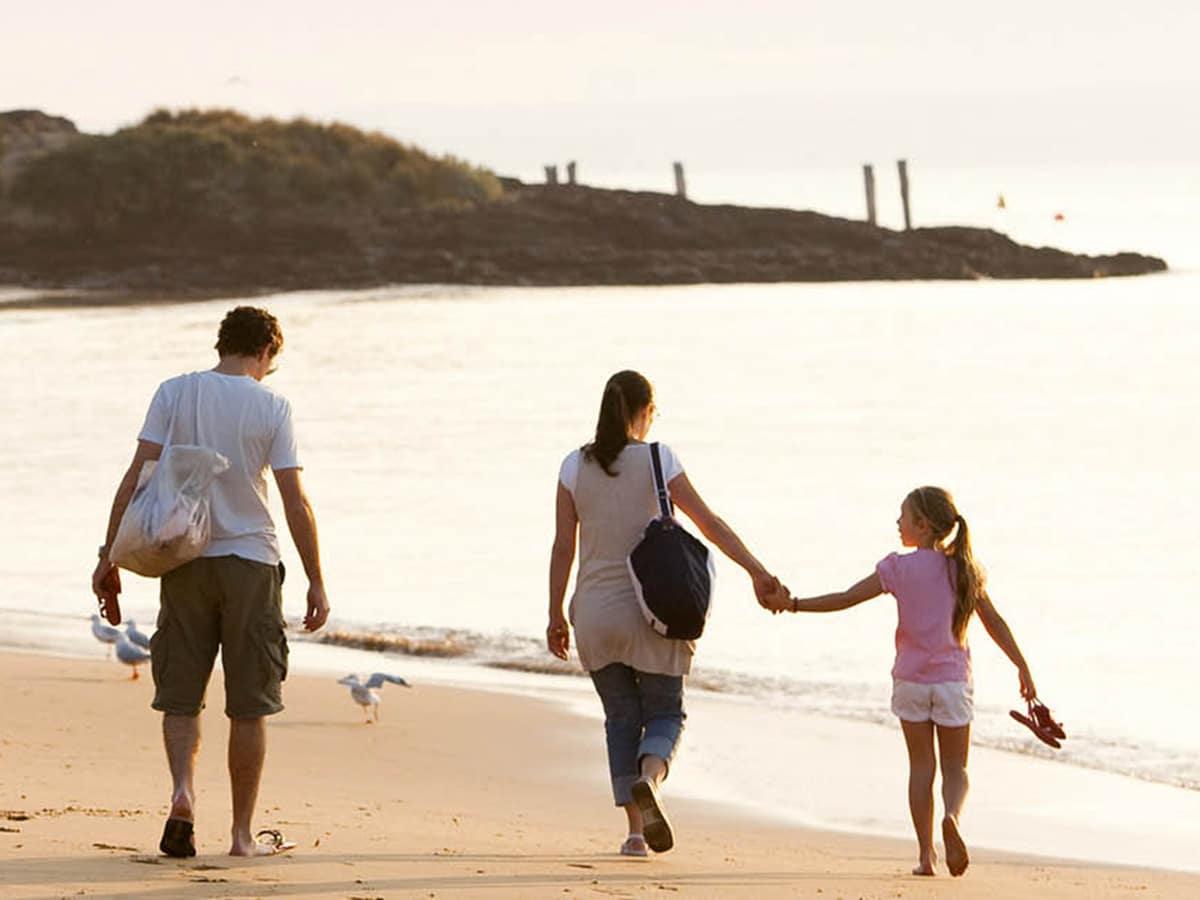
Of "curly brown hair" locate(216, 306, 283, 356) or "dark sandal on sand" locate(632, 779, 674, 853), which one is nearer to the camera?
"curly brown hair" locate(216, 306, 283, 356)

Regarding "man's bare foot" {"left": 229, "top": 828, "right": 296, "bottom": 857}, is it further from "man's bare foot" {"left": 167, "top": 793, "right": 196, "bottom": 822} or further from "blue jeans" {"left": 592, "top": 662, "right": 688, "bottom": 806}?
"blue jeans" {"left": 592, "top": 662, "right": 688, "bottom": 806}

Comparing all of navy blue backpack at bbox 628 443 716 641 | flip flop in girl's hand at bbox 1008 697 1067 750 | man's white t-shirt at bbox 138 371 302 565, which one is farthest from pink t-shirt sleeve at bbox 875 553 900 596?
man's white t-shirt at bbox 138 371 302 565

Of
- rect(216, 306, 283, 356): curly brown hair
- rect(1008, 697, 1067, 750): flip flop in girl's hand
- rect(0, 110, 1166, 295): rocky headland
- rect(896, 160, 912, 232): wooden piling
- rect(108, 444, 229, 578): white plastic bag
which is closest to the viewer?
rect(108, 444, 229, 578): white plastic bag

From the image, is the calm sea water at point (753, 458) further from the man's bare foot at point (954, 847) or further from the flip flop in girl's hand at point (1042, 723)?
the man's bare foot at point (954, 847)

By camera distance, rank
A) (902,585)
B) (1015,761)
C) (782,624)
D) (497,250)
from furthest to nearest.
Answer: (497,250), (782,624), (1015,761), (902,585)

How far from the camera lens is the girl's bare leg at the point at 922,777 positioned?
6.99m

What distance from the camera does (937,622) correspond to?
22.5ft

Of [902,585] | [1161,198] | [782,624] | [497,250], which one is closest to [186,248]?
[497,250]

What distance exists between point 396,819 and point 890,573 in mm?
2163

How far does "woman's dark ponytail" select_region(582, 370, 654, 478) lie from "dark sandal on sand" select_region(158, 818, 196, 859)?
1558 millimetres

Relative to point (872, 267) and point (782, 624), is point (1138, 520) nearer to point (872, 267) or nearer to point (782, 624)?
point (782, 624)

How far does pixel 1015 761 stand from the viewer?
11.1 m

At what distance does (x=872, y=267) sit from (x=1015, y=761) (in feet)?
168

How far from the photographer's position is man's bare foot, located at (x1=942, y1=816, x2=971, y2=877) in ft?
22.3
